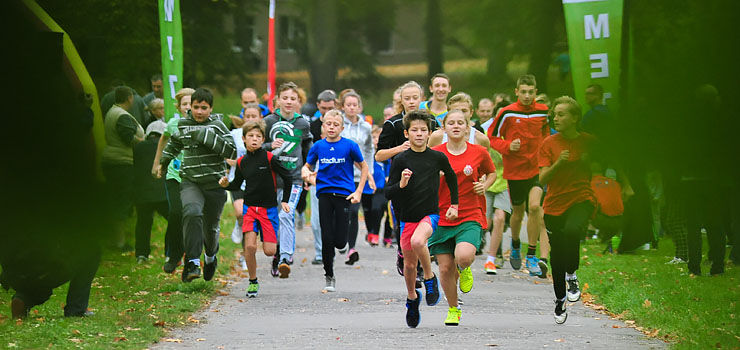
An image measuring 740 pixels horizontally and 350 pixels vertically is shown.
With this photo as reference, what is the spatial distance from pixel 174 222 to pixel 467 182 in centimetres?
351

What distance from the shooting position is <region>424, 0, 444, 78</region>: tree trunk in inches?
57.4

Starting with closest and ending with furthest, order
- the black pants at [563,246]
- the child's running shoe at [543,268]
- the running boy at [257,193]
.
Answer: the black pants at [563,246] < the running boy at [257,193] < the child's running shoe at [543,268]

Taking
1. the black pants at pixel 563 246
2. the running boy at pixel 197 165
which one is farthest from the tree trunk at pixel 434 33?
the running boy at pixel 197 165

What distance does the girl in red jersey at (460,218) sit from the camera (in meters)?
7.53

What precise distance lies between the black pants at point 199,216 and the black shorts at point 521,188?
137 inches

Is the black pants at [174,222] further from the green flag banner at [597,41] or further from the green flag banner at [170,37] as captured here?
the green flag banner at [597,41]

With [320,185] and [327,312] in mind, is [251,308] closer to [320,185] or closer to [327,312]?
[327,312]

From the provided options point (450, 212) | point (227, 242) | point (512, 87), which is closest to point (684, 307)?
point (450, 212)

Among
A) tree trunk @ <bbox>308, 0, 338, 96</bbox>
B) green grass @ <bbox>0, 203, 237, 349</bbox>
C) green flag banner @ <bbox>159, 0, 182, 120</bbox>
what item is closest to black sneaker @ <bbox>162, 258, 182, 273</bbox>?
green grass @ <bbox>0, 203, 237, 349</bbox>

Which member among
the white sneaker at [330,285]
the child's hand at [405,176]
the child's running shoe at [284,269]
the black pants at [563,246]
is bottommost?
the white sneaker at [330,285]

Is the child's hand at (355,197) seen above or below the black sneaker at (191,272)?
above

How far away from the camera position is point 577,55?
4.75 feet

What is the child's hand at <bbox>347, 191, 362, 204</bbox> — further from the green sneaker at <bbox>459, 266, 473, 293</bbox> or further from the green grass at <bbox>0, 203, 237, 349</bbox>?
the green sneaker at <bbox>459, 266, 473, 293</bbox>

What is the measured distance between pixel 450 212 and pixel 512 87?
5881 millimetres
